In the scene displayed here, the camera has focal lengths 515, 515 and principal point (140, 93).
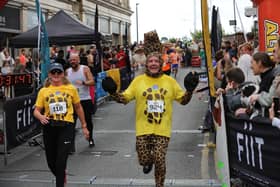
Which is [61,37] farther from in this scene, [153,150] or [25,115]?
[153,150]

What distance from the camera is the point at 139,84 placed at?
19.7 ft

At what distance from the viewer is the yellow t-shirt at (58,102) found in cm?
643

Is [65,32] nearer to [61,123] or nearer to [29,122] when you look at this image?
[29,122]

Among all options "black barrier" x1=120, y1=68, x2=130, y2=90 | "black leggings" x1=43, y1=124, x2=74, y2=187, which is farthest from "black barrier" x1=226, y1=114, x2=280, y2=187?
"black barrier" x1=120, y1=68, x2=130, y2=90

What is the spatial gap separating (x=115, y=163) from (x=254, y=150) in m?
4.14

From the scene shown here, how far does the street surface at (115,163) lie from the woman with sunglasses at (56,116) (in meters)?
0.85

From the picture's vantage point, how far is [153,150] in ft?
19.5

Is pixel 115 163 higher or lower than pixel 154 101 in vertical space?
lower

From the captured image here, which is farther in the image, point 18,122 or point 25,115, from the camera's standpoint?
point 25,115

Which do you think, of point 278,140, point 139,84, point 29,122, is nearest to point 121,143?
point 29,122

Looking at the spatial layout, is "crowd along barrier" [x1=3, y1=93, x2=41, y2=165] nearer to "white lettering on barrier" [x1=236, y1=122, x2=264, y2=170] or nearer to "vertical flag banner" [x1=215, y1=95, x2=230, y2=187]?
"vertical flag banner" [x1=215, y1=95, x2=230, y2=187]

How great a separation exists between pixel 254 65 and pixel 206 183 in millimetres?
2151

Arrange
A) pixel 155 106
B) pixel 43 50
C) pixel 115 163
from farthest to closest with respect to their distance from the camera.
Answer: pixel 43 50 < pixel 115 163 < pixel 155 106

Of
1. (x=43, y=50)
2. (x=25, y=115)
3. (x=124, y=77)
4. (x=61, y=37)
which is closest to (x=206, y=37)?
(x=25, y=115)
